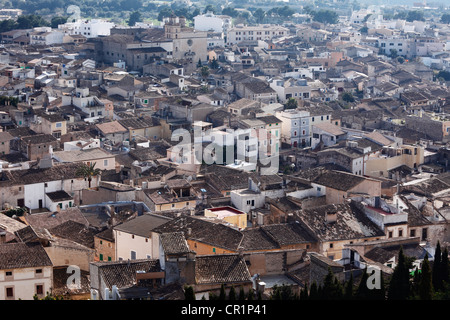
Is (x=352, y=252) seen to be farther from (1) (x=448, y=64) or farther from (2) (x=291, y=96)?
(1) (x=448, y=64)

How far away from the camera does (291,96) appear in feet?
160

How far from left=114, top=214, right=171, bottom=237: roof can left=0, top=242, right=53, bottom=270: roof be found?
260 cm

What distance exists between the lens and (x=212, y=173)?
29594 mm

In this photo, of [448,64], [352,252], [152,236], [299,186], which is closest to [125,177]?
[299,186]

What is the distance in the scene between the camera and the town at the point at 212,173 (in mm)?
18922

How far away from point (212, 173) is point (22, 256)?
33.8ft

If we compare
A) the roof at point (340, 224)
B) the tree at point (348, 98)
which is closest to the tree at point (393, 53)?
the tree at point (348, 98)

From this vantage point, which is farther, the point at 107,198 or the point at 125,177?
the point at 125,177

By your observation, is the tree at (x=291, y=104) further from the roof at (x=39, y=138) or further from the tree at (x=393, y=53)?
the tree at (x=393, y=53)

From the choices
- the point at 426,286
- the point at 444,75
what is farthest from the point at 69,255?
the point at 444,75

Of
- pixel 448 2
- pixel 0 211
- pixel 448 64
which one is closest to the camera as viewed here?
pixel 0 211

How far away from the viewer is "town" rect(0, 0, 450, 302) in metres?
18.9

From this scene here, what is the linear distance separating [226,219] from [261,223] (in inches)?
55.3

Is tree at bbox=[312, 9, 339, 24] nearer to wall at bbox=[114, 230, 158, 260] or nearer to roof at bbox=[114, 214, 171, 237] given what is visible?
roof at bbox=[114, 214, 171, 237]
